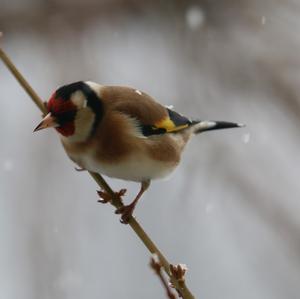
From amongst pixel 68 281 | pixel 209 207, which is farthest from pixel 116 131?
pixel 209 207

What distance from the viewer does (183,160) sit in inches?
169

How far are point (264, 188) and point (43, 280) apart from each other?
120 cm

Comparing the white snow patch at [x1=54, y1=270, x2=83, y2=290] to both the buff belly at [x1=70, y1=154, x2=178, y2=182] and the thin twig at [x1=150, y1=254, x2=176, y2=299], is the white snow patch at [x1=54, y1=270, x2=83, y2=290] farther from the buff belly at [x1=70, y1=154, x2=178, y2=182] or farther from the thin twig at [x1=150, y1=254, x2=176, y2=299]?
the thin twig at [x1=150, y1=254, x2=176, y2=299]

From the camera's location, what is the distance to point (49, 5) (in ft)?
13.5

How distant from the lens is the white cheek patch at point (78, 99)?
7.55ft

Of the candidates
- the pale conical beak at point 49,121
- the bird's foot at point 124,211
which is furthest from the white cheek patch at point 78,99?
the bird's foot at point 124,211

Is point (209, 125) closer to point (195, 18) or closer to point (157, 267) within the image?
point (157, 267)

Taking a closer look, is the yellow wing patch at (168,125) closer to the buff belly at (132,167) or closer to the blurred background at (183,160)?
the buff belly at (132,167)

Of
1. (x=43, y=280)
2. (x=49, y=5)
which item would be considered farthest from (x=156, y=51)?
(x=43, y=280)

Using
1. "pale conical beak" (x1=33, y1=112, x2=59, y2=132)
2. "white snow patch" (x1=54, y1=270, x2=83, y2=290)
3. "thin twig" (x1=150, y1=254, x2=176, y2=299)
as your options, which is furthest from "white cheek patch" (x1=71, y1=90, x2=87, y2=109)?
"white snow patch" (x1=54, y1=270, x2=83, y2=290)

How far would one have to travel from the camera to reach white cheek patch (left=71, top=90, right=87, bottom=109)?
2303 mm

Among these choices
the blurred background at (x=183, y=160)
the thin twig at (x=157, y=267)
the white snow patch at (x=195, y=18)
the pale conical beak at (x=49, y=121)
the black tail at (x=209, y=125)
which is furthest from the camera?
the white snow patch at (x=195, y=18)

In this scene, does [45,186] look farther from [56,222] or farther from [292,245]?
[292,245]

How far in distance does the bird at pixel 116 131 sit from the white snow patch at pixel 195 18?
4.90 ft
